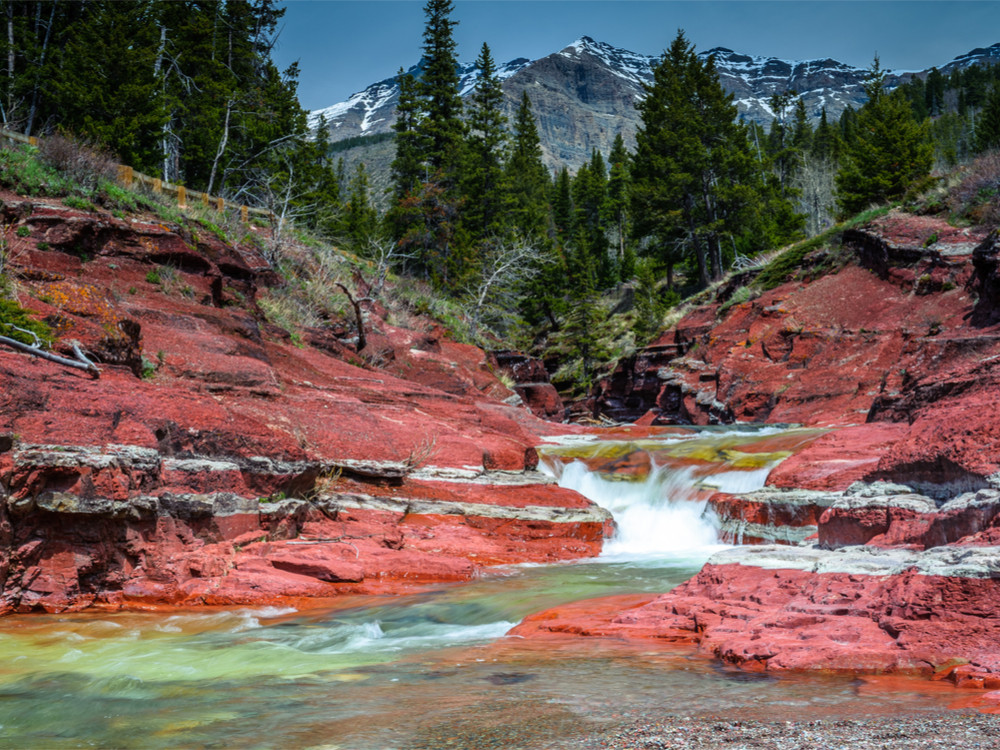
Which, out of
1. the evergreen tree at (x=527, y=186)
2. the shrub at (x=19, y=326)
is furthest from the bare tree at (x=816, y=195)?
the shrub at (x=19, y=326)

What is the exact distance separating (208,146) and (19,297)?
102 ft

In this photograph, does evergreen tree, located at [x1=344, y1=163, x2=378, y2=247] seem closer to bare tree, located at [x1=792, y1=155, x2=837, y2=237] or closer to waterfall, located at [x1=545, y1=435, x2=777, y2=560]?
waterfall, located at [x1=545, y1=435, x2=777, y2=560]

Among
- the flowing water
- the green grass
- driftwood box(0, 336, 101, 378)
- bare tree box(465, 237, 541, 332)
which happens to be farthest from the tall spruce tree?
driftwood box(0, 336, 101, 378)

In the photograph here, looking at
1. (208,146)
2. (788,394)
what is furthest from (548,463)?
(208,146)

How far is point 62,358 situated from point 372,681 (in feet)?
22.1

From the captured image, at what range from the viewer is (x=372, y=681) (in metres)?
5.42

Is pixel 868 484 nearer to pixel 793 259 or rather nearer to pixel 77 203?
pixel 77 203

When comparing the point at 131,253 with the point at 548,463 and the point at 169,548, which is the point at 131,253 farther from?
the point at 548,463

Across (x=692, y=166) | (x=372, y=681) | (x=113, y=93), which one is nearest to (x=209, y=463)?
(x=372, y=681)

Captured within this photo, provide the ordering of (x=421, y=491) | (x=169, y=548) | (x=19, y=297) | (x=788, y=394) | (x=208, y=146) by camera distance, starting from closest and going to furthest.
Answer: (x=169, y=548), (x=19, y=297), (x=421, y=491), (x=788, y=394), (x=208, y=146)

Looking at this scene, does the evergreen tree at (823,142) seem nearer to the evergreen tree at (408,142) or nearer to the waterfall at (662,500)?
the evergreen tree at (408,142)

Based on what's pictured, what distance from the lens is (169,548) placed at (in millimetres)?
8633

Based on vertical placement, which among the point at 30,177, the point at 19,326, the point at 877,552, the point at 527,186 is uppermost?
the point at 527,186

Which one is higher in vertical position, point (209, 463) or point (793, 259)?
point (793, 259)
